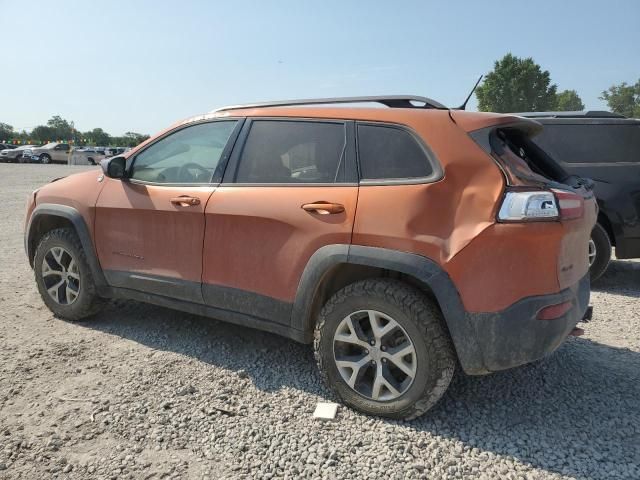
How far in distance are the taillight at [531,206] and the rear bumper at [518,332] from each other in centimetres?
39

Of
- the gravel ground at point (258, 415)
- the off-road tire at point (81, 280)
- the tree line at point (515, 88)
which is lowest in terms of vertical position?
the gravel ground at point (258, 415)

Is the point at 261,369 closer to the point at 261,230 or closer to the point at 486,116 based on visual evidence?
the point at 261,230

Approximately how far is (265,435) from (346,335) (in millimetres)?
691

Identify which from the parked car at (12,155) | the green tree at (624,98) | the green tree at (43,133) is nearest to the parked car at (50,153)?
the parked car at (12,155)

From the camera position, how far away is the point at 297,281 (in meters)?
3.11

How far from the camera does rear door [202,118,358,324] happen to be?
302cm

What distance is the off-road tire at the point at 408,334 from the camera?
108 inches

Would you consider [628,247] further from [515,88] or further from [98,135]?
[98,135]

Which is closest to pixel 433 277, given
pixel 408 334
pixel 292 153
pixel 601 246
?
pixel 408 334

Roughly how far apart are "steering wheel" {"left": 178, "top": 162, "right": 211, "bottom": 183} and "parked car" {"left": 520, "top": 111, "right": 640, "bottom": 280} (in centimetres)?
366

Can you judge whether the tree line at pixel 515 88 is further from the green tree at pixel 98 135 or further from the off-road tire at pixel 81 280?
the off-road tire at pixel 81 280

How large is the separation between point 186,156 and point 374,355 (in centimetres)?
202

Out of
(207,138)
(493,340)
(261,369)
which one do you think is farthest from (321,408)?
(207,138)

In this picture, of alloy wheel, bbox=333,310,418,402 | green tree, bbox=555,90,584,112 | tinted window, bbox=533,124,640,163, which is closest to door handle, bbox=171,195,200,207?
alloy wheel, bbox=333,310,418,402
